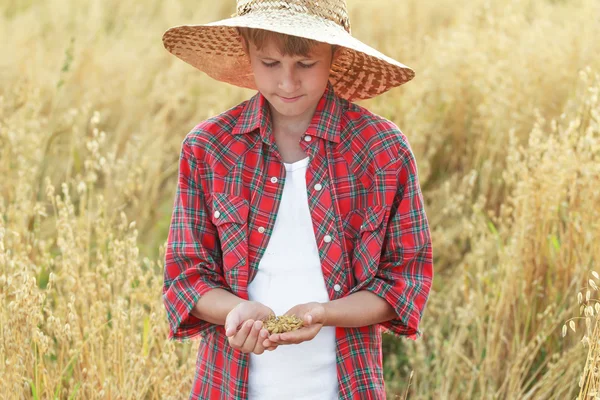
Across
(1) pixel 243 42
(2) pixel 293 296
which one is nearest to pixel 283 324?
(2) pixel 293 296

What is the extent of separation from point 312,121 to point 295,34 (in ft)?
0.74

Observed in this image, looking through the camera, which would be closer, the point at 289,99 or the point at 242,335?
the point at 242,335

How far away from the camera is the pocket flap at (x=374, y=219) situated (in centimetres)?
191

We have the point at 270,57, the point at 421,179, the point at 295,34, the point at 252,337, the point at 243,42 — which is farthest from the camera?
the point at 421,179

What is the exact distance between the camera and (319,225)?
1905 mm

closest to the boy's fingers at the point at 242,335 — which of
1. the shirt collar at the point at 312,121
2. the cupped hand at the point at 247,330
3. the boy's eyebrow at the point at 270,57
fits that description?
the cupped hand at the point at 247,330

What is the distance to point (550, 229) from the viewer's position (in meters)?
3.30

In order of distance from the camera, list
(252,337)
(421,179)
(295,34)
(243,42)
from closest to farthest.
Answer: (252,337) < (295,34) < (243,42) < (421,179)

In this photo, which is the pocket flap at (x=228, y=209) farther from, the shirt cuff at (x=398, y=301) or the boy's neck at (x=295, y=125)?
the shirt cuff at (x=398, y=301)

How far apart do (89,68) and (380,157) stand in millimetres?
3599

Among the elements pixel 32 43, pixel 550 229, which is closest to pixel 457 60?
pixel 550 229

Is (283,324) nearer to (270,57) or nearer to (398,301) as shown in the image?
(398,301)

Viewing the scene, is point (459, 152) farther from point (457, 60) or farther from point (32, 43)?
point (32, 43)

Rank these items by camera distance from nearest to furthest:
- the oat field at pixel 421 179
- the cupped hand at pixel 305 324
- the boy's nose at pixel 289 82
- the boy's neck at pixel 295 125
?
the cupped hand at pixel 305 324, the boy's nose at pixel 289 82, the boy's neck at pixel 295 125, the oat field at pixel 421 179
